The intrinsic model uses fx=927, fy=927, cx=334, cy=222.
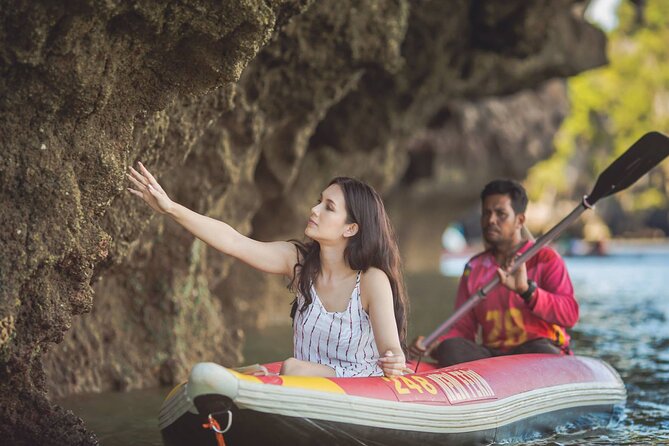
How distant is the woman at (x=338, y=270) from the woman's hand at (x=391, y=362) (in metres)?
0.03

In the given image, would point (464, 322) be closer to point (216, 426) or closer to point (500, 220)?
point (500, 220)

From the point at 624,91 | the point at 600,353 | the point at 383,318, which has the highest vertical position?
the point at 624,91

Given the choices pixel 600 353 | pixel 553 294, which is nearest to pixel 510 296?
pixel 553 294

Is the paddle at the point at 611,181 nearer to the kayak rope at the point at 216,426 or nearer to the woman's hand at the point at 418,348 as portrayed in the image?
the woman's hand at the point at 418,348

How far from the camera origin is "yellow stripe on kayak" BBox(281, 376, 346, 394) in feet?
11.8

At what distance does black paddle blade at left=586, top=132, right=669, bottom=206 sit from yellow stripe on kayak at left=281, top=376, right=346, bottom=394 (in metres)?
2.99

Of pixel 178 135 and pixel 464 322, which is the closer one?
pixel 178 135

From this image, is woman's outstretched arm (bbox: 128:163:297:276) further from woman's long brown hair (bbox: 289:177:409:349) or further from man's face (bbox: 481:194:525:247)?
man's face (bbox: 481:194:525:247)

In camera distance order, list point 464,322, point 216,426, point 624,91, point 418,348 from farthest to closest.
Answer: point 624,91 < point 464,322 < point 418,348 < point 216,426

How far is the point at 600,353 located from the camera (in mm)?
8875

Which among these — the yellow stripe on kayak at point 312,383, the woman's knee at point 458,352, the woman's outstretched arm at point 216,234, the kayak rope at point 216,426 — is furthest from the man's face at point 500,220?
the kayak rope at point 216,426

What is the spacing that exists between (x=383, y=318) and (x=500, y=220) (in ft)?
5.97

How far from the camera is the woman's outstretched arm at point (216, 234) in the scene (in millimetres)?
3957

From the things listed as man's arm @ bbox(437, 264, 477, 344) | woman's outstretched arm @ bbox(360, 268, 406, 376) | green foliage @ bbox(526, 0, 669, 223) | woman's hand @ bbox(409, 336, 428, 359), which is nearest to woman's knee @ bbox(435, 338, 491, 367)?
woman's hand @ bbox(409, 336, 428, 359)
